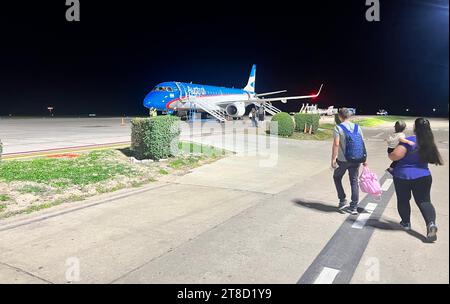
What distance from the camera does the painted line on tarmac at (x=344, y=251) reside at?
13.3 ft

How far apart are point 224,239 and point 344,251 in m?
1.70

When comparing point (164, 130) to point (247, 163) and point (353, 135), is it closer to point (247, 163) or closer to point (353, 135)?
point (247, 163)

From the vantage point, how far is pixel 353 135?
20.2 ft

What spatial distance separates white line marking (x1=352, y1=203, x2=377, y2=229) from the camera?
5.88 metres

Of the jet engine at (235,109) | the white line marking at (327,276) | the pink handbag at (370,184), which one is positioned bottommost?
the white line marking at (327,276)

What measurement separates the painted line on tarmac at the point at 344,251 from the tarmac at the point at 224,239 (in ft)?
0.04

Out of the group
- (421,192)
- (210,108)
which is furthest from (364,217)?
(210,108)

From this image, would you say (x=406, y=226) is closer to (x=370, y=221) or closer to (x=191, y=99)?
(x=370, y=221)

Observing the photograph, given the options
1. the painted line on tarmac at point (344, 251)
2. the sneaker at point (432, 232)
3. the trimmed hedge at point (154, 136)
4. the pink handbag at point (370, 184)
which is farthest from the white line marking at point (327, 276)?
the trimmed hedge at point (154, 136)

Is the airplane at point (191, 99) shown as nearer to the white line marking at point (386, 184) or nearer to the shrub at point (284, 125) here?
the shrub at point (284, 125)

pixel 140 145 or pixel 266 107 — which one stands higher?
pixel 266 107

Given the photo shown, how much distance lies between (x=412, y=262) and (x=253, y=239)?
6.90ft

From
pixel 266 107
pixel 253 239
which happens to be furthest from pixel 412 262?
pixel 266 107

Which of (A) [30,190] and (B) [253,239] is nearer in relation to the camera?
Result: (B) [253,239]
